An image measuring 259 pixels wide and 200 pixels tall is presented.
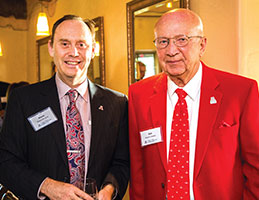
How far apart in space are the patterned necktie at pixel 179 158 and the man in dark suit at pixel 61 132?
0.37 meters

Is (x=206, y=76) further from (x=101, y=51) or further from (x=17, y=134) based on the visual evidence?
(x=101, y=51)

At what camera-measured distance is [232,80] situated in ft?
6.22

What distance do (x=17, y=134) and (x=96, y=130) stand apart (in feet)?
1.59

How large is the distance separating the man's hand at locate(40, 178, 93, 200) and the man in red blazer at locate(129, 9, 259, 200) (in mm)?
508

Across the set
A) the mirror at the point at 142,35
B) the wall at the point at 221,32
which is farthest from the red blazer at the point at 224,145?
the mirror at the point at 142,35

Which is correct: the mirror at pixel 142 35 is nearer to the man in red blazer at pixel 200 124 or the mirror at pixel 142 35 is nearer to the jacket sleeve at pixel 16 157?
the man in red blazer at pixel 200 124

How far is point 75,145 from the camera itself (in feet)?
6.50

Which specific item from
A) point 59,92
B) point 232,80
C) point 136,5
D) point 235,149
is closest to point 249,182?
point 235,149

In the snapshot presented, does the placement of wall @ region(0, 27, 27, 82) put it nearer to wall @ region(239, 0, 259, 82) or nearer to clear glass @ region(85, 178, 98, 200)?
wall @ region(239, 0, 259, 82)

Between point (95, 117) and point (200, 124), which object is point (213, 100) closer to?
point (200, 124)

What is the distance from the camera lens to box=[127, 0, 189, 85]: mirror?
3299mm

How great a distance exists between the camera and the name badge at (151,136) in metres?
1.94

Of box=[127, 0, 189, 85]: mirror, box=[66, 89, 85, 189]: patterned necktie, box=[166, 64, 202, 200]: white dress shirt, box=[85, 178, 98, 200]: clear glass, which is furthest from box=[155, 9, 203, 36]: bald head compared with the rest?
box=[127, 0, 189, 85]: mirror

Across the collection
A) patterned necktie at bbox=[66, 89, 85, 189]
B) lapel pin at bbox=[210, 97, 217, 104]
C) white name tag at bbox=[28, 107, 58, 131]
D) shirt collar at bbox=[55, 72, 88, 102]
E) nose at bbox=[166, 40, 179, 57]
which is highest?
nose at bbox=[166, 40, 179, 57]
